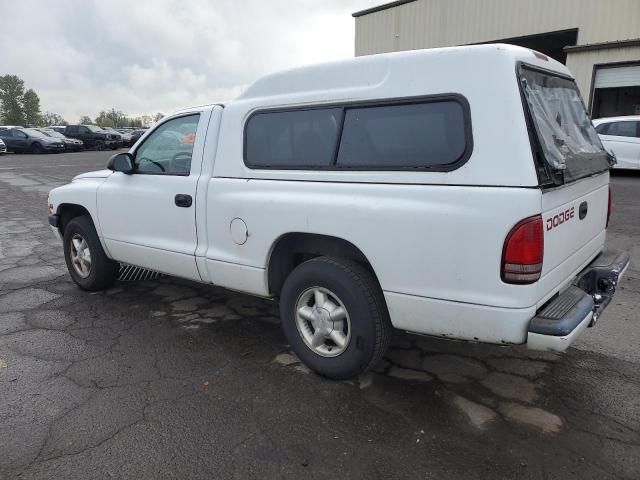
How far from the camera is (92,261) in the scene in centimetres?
488

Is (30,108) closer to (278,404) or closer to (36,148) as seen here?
(36,148)

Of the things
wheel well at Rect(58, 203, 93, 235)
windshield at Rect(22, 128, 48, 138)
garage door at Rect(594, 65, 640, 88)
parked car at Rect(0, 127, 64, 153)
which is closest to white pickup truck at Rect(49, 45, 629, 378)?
wheel well at Rect(58, 203, 93, 235)

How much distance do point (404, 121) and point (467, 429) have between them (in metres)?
1.73

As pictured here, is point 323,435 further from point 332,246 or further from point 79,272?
point 79,272

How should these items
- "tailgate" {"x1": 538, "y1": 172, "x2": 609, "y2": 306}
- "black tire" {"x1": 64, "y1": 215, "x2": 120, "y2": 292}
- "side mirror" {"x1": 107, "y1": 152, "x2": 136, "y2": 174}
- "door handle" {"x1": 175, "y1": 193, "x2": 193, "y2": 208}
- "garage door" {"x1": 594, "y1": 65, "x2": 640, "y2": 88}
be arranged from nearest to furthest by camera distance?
Answer: "tailgate" {"x1": 538, "y1": 172, "x2": 609, "y2": 306}
"door handle" {"x1": 175, "y1": 193, "x2": 193, "y2": 208}
"side mirror" {"x1": 107, "y1": 152, "x2": 136, "y2": 174}
"black tire" {"x1": 64, "y1": 215, "x2": 120, "y2": 292}
"garage door" {"x1": 594, "y1": 65, "x2": 640, "y2": 88}

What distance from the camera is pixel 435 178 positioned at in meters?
2.62

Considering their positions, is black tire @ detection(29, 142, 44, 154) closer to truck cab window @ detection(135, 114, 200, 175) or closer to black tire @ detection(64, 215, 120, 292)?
black tire @ detection(64, 215, 120, 292)

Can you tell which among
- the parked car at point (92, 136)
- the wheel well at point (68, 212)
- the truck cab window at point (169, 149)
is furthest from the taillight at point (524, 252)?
the parked car at point (92, 136)

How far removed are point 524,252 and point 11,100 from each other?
101 metres

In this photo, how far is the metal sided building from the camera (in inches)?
645

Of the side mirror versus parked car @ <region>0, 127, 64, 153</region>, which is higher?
parked car @ <region>0, 127, 64, 153</region>

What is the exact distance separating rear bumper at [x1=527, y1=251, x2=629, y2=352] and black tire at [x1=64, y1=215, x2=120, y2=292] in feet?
13.1

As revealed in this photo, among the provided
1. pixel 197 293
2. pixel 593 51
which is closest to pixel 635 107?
pixel 593 51

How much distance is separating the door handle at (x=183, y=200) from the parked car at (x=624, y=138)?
12.1 m
